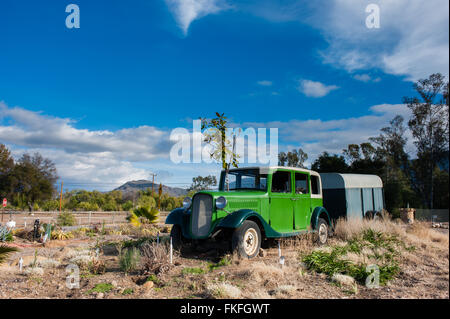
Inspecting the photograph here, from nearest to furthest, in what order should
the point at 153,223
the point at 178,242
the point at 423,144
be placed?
the point at 178,242
the point at 153,223
the point at 423,144

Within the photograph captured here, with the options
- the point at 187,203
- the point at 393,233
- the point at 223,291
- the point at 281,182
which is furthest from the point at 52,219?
the point at 393,233

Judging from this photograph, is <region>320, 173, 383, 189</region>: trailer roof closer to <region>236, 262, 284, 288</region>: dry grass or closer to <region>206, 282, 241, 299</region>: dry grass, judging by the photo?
<region>236, 262, 284, 288</region>: dry grass

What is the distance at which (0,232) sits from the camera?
11289 mm

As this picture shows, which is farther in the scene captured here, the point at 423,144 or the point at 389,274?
the point at 423,144

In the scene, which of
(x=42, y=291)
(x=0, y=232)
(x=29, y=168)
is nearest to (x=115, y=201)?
(x=29, y=168)

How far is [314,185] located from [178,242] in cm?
456

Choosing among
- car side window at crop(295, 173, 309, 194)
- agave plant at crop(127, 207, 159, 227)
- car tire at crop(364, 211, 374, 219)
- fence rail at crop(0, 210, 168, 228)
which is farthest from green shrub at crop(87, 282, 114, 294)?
agave plant at crop(127, 207, 159, 227)

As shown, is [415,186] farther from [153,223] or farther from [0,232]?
[0,232]

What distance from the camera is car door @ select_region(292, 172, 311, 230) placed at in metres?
8.54

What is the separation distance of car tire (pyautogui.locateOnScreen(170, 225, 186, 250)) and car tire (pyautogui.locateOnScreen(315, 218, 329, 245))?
3.98 m

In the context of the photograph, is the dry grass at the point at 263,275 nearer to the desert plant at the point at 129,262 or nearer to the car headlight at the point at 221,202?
the car headlight at the point at 221,202

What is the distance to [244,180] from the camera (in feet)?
27.5

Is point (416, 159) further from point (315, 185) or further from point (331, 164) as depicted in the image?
point (315, 185)
